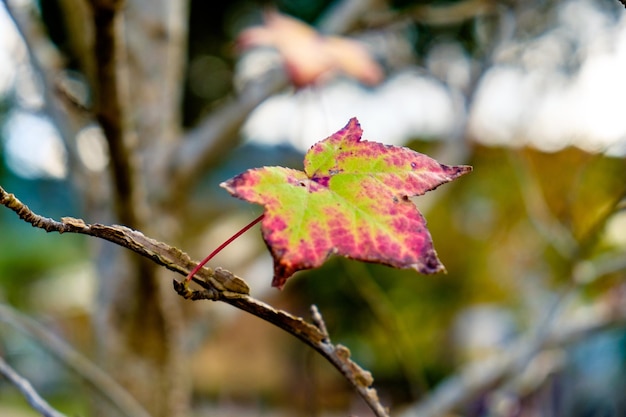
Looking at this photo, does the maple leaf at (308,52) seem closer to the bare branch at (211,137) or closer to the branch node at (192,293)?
the bare branch at (211,137)

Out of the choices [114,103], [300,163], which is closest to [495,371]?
[114,103]

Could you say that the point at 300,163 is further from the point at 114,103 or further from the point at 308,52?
the point at 114,103

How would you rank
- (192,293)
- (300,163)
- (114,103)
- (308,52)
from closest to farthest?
(192,293) < (114,103) < (308,52) < (300,163)

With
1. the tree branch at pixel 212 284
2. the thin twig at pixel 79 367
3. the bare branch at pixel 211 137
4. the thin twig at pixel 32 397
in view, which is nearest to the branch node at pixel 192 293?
the tree branch at pixel 212 284

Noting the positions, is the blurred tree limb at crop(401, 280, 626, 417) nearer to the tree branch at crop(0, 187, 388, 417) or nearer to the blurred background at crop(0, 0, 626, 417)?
the blurred background at crop(0, 0, 626, 417)

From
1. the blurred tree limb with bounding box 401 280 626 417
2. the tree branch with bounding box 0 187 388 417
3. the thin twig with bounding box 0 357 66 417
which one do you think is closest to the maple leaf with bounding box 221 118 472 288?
the tree branch with bounding box 0 187 388 417

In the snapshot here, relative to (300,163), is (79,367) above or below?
below
